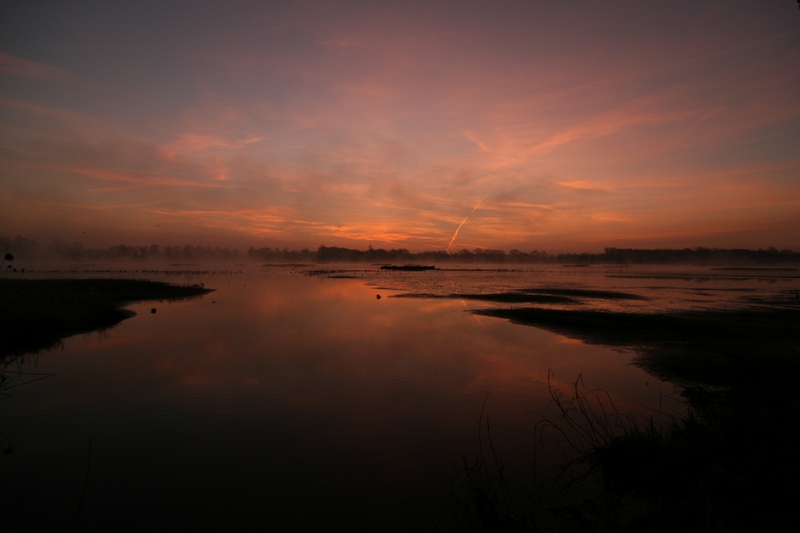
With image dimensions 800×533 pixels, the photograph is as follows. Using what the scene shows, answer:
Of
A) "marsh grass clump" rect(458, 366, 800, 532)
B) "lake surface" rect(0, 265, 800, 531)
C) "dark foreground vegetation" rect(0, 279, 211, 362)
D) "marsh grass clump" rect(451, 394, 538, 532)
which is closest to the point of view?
"marsh grass clump" rect(458, 366, 800, 532)

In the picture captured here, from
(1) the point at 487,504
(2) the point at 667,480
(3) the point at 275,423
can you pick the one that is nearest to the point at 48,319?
(3) the point at 275,423

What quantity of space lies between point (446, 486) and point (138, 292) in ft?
157

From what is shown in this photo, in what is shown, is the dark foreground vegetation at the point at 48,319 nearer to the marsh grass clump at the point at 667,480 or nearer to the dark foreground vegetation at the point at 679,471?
the marsh grass clump at the point at 667,480

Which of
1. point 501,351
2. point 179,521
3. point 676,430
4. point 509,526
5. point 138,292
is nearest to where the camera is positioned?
point 509,526

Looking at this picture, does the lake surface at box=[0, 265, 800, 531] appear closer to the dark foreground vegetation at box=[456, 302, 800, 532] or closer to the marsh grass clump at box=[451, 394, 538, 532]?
the marsh grass clump at box=[451, 394, 538, 532]

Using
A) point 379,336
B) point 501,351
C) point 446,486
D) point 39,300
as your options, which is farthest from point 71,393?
point 39,300

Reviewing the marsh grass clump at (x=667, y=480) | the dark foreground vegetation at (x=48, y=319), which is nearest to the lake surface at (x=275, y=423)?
the marsh grass clump at (x=667, y=480)

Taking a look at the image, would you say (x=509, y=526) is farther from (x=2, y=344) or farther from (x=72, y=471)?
(x=2, y=344)

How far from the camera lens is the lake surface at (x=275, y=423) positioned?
24.0 feet

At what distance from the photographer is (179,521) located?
690 centimetres

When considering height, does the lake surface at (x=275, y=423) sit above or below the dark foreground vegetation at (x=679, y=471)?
below

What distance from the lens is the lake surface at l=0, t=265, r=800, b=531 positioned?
24.0ft

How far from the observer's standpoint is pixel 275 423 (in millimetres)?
10969

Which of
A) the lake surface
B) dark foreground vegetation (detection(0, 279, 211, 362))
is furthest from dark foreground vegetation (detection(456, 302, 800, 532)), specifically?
dark foreground vegetation (detection(0, 279, 211, 362))
